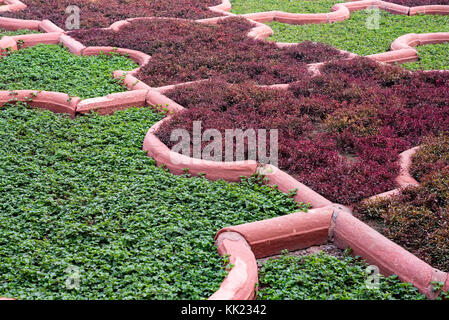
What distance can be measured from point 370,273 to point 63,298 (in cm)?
254

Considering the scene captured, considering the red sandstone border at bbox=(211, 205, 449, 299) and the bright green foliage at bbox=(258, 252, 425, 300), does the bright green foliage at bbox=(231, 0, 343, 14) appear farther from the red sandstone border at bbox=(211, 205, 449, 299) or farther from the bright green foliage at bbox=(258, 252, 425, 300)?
the bright green foliage at bbox=(258, 252, 425, 300)

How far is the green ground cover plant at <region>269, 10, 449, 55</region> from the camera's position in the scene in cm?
1077

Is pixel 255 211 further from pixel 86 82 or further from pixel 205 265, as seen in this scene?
pixel 86 82

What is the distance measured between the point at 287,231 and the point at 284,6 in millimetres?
10500

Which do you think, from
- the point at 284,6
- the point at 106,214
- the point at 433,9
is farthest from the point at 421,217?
the point at 433,9

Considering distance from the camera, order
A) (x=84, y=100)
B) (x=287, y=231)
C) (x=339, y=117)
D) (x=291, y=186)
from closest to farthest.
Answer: (x=287, y=231) < (x=291, y=186) < (x=339, y=117) < (x=84, y=100)

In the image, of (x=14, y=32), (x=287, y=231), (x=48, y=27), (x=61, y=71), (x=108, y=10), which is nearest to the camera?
(x=287, y=231)

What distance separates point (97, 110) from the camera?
731cm

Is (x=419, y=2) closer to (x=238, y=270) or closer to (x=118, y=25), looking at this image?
(x=118, y=25)

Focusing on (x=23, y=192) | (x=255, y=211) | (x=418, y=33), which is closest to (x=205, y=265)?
(x=255, y=211)

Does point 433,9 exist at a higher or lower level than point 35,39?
higher

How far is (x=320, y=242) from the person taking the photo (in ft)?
16.0

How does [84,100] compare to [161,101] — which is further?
[161,101]

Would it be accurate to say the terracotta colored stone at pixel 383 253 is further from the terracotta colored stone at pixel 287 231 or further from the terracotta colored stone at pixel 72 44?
the terracotta colored stone at pixel 72 44
